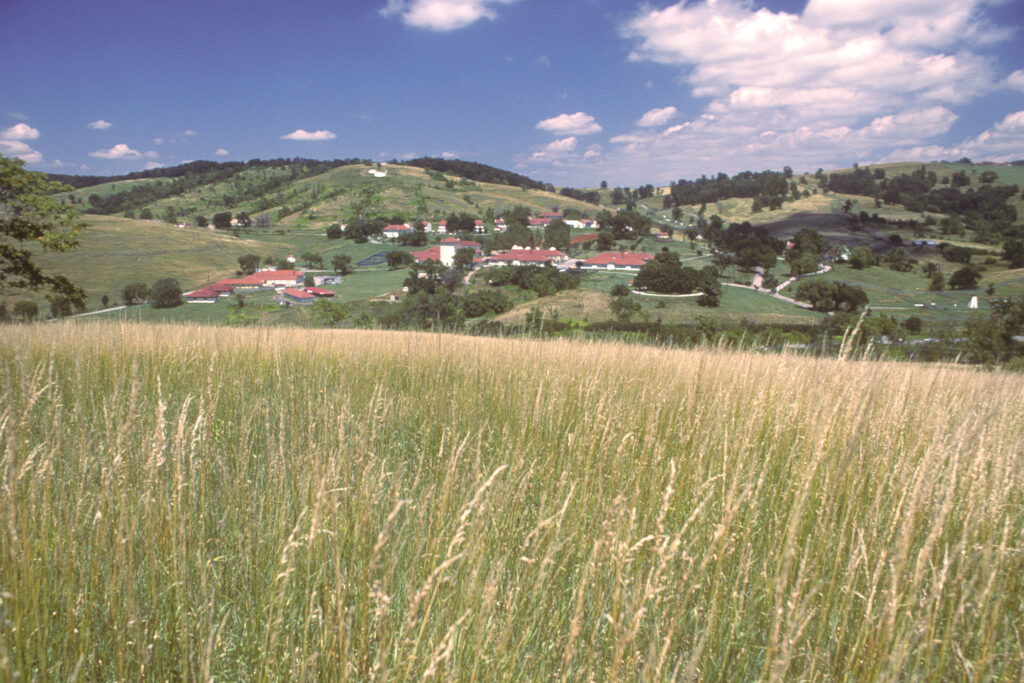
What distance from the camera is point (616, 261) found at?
52.4 meters

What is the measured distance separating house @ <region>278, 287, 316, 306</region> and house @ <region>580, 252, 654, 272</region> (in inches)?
1075

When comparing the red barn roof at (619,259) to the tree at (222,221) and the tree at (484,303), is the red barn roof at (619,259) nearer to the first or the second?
the tree at (484,303)

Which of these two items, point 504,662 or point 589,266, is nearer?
point 504,662

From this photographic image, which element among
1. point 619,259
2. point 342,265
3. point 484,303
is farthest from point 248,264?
point 619,259

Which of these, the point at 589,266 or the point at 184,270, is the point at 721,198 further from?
the point at 184,270

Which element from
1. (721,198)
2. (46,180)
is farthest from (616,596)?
(721,198)

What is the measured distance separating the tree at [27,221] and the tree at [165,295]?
30.1 metres

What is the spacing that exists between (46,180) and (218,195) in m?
107

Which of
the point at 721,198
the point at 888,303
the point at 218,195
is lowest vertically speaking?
the point at 888,303

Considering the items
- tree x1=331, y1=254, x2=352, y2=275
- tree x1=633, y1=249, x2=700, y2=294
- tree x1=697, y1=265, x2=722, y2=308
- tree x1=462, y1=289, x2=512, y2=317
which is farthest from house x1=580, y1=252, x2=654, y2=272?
tree x1=331, y1=254, x2=352, y2=275

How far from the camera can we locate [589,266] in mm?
52938

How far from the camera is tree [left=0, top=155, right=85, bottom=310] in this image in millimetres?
11094

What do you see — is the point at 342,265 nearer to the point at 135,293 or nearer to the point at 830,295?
the point at 135,293

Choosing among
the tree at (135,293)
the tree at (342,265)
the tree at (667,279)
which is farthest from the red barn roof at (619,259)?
the tree at (135,293)
